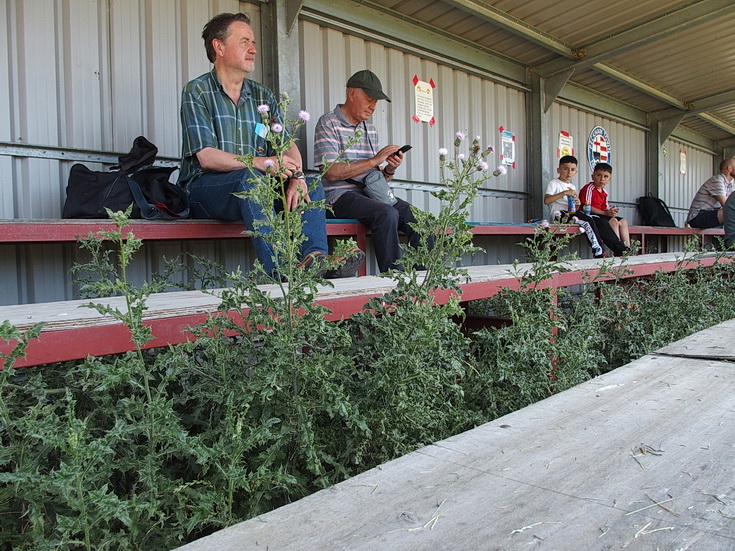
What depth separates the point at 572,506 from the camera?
2.32 feet

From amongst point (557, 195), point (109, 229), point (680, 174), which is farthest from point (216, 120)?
point (680, 174)

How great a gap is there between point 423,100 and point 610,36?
2.23 metres

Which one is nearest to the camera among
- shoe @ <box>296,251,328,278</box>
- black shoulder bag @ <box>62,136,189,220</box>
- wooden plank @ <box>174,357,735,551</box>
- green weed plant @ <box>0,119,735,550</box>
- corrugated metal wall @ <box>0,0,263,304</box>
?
wooden plank @ <box>174,357,735,551</box>

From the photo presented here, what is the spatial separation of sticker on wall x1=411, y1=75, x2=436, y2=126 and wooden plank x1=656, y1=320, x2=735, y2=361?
385 cm

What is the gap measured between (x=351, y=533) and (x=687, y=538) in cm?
38

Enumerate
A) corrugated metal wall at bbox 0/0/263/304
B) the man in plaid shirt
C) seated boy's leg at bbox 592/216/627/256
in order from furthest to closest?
1. seated boy's leg at bbox 592/216/627/256
2. corrugated metal wall at bbox 0/0/263/304
3. the man in plaid shirt

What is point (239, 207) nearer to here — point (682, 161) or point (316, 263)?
point (316, 263)

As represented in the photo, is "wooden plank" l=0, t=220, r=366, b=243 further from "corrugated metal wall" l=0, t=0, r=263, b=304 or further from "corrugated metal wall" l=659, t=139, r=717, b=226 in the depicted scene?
"corrugated metal wall" l=659, t=139, r=717, b=226

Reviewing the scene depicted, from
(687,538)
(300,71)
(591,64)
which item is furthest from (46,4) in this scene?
(591,64)

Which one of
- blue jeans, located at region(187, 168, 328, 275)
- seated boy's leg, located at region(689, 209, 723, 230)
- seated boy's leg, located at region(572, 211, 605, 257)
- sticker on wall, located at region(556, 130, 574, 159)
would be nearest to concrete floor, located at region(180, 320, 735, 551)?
blue jeans, located at region(187, 168, 328, 275)

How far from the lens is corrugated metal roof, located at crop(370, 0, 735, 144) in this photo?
5125mm

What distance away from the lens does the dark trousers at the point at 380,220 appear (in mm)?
3186

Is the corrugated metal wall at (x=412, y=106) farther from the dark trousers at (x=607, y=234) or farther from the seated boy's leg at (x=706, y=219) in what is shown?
the seated boy's leg at (x=706, y=219)

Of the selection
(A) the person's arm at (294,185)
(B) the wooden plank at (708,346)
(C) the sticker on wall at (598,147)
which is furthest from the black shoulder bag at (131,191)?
(C) the sticker on wall at (598,147)
